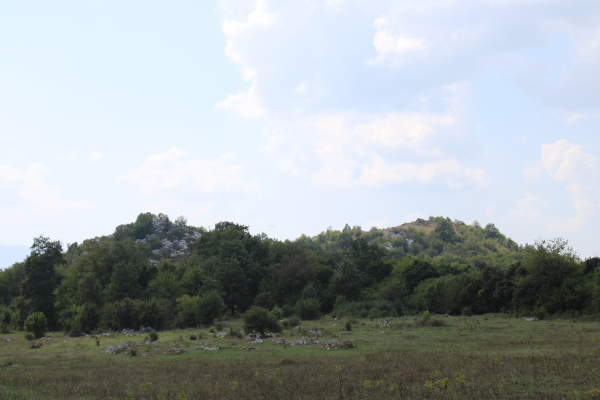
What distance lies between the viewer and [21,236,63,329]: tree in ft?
190

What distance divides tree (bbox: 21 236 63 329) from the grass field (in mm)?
31750

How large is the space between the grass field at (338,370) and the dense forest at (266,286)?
14.6 metres

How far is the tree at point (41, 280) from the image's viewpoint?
58.0 m

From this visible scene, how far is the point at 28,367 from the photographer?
23719 millimetres

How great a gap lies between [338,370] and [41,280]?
57.5 metres

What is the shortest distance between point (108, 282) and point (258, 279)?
23.0 metres

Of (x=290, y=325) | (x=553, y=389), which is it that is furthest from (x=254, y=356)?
(x=290, y=325)

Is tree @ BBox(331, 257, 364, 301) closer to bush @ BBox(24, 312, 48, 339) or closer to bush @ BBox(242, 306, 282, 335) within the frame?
bush @ BBox(242, 306, 282, 335)

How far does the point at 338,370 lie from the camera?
16.5 meters

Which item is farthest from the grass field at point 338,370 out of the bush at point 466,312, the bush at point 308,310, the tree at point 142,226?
the tree at point 142,226

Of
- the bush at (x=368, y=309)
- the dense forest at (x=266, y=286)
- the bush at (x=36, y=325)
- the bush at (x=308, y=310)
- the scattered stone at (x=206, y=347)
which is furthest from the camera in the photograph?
Answer: the bush at (x=308, y=310)

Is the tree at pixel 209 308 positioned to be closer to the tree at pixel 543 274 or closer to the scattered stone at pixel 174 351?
the scattered stone at pixel 174 351

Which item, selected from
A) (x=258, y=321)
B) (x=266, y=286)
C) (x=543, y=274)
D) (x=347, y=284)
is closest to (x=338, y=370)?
(x=258, y=321)

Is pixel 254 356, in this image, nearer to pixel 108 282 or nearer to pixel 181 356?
pixel 181 356
